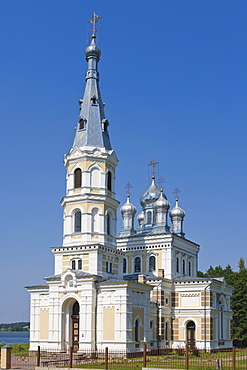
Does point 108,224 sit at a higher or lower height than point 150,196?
lower

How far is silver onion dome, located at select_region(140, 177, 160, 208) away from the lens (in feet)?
156

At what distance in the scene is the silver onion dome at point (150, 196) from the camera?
47.5m

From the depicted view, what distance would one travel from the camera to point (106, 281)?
108ft

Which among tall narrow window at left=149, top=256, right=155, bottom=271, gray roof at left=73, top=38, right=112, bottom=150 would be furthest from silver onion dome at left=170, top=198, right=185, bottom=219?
gray roof at left=73, top=38, right=112, bottom=150

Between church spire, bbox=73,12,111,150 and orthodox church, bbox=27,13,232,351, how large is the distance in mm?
69

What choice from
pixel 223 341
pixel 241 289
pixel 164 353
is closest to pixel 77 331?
pixel 164 353

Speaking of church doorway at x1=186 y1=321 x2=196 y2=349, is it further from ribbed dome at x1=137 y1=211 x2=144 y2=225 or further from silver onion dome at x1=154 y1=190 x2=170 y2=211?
ribbed dome at x1=137 y1=211 x2=144 y2=225

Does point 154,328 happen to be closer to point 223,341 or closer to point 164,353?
point 164,353

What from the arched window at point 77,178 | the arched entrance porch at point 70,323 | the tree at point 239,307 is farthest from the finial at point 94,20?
the tree at point 239,307

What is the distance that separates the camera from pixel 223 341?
41.1 meters

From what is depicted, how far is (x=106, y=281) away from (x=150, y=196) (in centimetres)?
1581

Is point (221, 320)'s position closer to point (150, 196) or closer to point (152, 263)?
point (152, 263)

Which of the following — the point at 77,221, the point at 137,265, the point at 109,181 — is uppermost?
the point at 109,181

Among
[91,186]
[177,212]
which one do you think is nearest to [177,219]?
[177,212]
